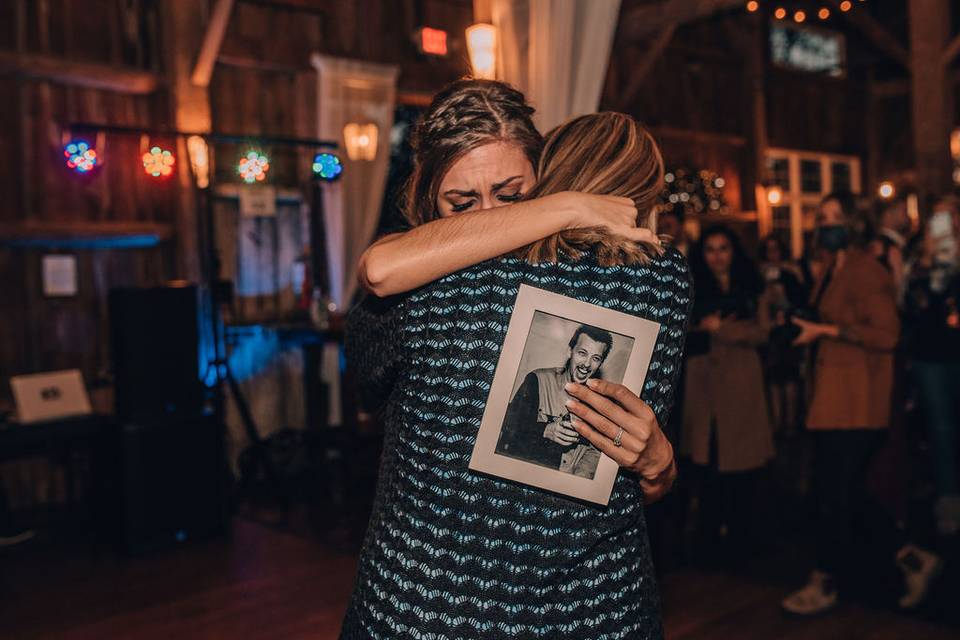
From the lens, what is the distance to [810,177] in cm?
1298

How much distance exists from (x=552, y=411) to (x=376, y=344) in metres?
0.26

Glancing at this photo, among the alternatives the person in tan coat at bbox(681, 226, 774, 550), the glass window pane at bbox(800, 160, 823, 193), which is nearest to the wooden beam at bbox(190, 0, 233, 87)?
the person in tan coat at bbox(681, 226, 774, 550)

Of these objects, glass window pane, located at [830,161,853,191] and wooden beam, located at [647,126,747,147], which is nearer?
wooden beam, located at [647,126,747,147]

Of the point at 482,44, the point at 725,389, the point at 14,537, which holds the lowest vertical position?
the point at 14,537

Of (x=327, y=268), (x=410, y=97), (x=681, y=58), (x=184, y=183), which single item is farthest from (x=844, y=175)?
(x=184, y=183)

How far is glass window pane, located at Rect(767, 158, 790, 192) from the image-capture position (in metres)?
12.4

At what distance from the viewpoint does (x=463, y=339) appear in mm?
1021

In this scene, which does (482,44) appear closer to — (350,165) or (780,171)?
(350,165)

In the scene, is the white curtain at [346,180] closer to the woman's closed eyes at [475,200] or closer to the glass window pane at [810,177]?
the woman's closed eyes at [475,200]

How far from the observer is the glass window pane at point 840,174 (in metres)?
13.4

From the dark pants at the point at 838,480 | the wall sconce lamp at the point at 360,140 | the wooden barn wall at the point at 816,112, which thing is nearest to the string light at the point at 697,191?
the wooden barn wall at the point at 816,112

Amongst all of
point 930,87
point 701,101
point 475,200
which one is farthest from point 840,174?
point 475,200

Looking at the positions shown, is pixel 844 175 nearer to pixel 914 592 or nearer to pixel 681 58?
pixel 681 58

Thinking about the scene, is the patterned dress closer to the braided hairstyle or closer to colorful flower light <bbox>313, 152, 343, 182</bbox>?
the braided hairstyle
